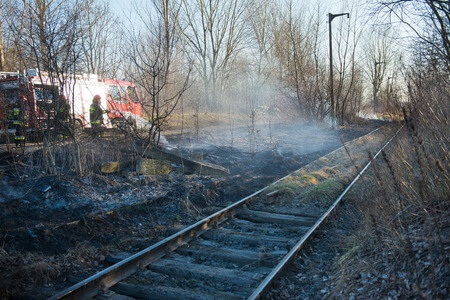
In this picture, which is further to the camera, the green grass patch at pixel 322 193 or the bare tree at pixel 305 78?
the bare tree at pixel 305 78

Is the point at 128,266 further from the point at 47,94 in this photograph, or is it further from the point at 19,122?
the point at 19,122

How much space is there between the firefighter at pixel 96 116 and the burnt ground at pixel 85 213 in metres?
2.36

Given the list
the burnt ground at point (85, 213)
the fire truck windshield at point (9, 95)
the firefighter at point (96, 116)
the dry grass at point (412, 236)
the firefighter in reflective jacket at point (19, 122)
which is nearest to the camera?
the dry grass at point (412, 236)

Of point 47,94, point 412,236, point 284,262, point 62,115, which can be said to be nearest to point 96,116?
point 47,94

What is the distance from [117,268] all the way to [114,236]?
1799mm

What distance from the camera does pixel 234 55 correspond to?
144ft

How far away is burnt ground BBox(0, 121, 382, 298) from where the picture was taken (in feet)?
16.8

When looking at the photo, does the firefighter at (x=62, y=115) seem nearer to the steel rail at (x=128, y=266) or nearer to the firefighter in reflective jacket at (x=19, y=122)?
the firefighter in reflective jacket at (x=19, y=122)

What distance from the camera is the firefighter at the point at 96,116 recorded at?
12.6 metres

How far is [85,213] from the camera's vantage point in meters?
7.53

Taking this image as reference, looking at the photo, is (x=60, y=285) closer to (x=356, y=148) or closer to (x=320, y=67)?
(x=356, y=148)

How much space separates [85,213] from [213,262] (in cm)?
313

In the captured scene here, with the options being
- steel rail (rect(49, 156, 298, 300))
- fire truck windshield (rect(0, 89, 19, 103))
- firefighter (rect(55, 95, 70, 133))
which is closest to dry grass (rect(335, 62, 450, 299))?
steel rail (rect(49, 156, 298, 300))

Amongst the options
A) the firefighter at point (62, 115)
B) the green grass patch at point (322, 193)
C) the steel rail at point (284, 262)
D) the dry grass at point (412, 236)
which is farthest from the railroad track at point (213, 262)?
the firefighter at point (62, 115)
